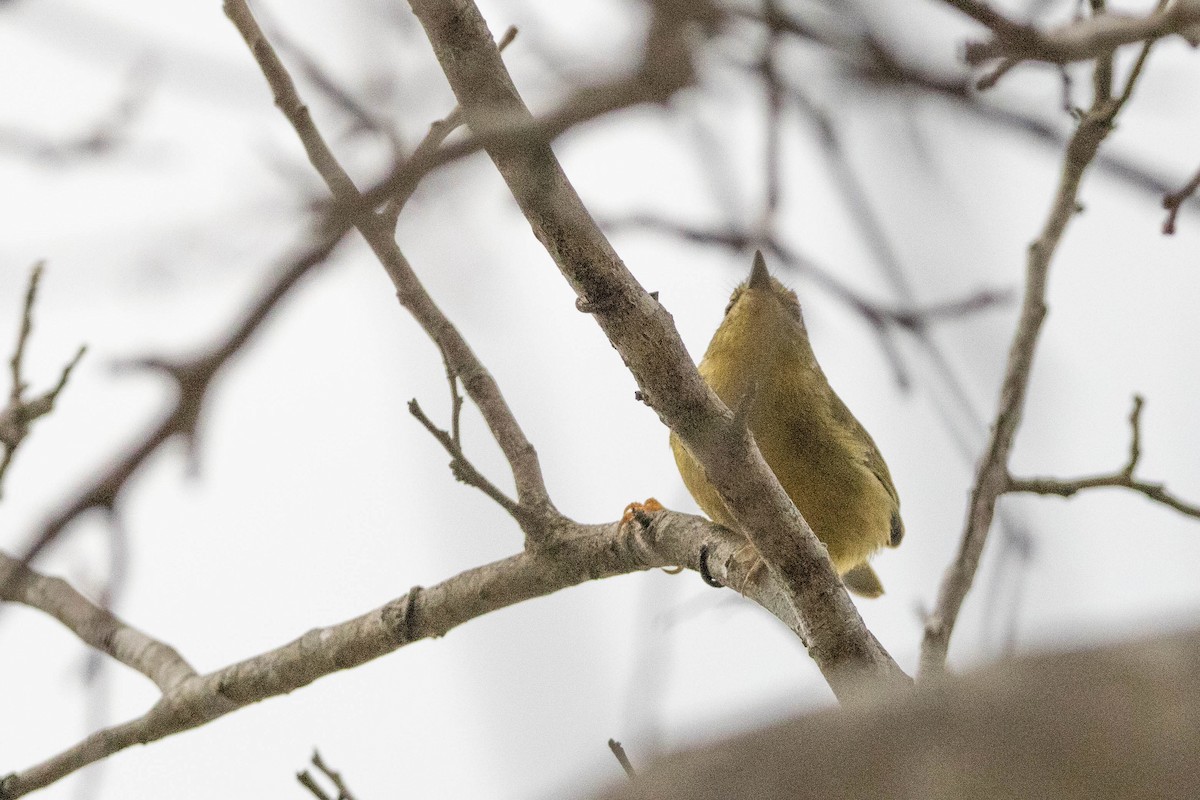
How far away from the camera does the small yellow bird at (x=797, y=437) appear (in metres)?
4.88

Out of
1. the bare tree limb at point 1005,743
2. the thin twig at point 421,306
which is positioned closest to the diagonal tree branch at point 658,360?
the thin twig at point 421,306

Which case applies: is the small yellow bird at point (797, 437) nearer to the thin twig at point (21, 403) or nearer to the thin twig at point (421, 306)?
the thin twig at point (421, 306)

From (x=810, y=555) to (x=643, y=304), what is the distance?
2.67ft

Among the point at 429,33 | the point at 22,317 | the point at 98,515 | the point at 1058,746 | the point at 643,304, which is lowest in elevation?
the point at 1058,746

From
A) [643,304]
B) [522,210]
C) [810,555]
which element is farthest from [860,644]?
[522,210]

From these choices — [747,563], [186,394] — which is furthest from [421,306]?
[186,394]

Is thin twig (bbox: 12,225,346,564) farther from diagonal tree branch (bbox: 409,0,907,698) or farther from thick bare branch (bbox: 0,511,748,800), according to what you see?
thick bare branch (bbox: 0,511,748,800)

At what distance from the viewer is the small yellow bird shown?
4.88 meters

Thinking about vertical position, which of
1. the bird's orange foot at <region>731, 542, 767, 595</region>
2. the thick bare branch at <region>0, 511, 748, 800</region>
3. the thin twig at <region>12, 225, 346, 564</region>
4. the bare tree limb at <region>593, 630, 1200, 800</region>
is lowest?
the bare tree limb at <region>593, 630, 1200, 800</region>

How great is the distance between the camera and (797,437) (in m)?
4.94

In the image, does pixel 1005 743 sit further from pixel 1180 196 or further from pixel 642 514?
pixel 642 514

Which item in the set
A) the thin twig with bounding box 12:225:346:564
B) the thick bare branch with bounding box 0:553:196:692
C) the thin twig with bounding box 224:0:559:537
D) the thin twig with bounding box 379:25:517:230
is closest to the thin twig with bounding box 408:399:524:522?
the thin twig with bounding box 224:0:559:537

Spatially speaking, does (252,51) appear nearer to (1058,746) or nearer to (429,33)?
(429,33)

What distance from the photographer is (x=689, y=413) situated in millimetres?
2984
